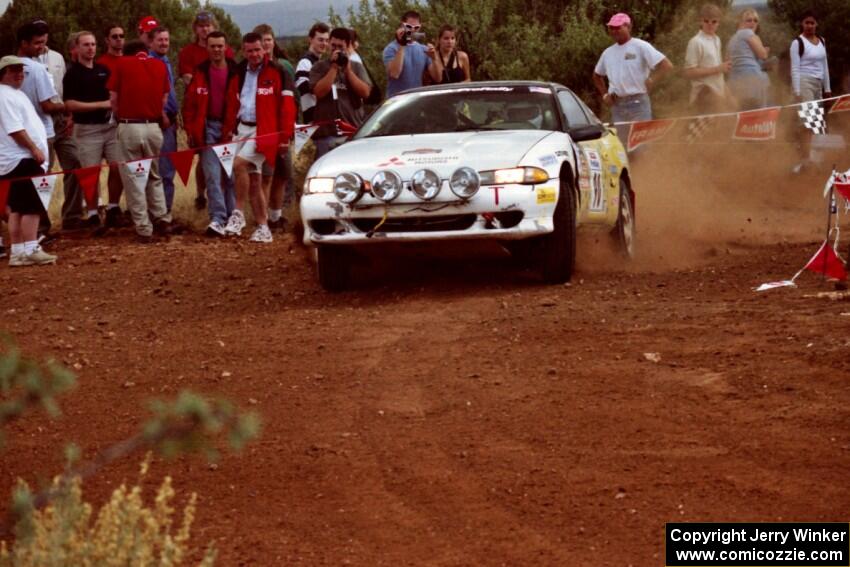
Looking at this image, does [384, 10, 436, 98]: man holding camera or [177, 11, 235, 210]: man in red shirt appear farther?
[177, 11, 235, 210]: man in red shirt

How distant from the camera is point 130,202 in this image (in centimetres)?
1475

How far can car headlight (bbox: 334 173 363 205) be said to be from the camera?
1050 centimetres

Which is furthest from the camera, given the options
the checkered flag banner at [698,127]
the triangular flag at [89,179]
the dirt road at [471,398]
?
the checkered flag banner at [698,127]

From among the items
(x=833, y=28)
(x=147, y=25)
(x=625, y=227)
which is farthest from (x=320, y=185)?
(x=833, y=28)

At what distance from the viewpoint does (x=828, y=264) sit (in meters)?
10.3

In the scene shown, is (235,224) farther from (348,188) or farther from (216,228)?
(348,188)

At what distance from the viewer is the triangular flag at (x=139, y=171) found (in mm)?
14609

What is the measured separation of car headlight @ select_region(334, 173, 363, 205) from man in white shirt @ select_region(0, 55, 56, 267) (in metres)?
3.59

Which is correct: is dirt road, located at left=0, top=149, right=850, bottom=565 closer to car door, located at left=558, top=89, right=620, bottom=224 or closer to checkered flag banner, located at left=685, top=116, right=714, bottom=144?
car door, located at left=558, top=89, right=620, bottom=224

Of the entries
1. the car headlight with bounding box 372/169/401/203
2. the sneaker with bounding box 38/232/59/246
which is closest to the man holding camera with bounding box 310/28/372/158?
the sneaker with bounding box 38/232/59/246

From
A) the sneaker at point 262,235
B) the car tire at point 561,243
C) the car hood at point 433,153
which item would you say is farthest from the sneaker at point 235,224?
the car tire at point 561,243

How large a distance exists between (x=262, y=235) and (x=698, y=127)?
5659 millimetres

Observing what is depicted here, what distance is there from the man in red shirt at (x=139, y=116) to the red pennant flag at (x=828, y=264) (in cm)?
667

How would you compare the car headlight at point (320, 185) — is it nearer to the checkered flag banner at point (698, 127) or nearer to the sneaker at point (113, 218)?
the sneaker at point (113, 218)
